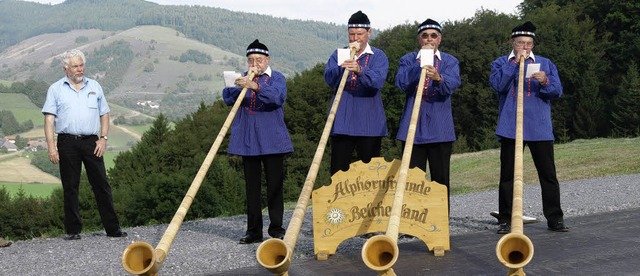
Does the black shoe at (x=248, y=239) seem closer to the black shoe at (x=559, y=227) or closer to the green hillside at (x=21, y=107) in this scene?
the black shoe at (x=559, y=227)

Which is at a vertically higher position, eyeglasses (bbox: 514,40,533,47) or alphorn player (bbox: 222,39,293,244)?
eyeglasses (bbox: 514,40,533,47)

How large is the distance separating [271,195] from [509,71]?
8.65ft

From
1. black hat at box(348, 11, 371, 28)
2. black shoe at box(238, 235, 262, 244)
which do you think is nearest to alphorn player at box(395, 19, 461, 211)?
black hat at box(348, 11, 371, 28)

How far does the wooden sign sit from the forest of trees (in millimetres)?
35172

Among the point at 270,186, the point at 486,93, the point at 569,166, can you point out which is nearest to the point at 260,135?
the point at 270,186

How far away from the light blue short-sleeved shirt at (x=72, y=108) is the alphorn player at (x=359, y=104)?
267 cm

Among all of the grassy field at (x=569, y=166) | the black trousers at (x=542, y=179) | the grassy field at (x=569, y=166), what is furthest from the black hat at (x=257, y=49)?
the grassy field at (x=569, y=166)

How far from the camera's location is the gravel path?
7324 mm

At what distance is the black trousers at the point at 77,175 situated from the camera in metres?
9.05

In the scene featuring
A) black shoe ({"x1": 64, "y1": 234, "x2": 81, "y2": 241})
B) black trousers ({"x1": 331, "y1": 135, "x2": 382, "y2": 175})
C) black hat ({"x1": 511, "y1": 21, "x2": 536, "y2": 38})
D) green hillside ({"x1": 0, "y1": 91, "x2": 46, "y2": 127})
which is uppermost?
black hat ({"x1": 511, "y1": 21, "x2": 536, "y2": 38})

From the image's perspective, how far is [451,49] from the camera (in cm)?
5375

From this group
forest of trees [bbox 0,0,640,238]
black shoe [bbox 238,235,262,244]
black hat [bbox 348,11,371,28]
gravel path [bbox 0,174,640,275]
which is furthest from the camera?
forest of trees [bbox 0,0,640,238]

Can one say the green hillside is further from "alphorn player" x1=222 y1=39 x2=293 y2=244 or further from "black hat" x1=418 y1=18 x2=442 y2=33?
"black hat" x1=418 y1=18 x2=442 y2=33

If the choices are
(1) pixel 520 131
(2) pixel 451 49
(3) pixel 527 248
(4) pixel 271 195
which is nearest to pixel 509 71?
(1) pixel 520 131
